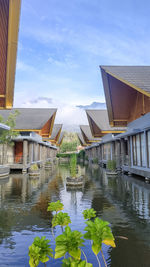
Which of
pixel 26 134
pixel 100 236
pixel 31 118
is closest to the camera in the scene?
pixel 100 236

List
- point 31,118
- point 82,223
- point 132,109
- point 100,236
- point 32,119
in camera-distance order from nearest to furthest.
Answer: point 100,236
point 82,223
point 132,109
point 32,119
point 31,118

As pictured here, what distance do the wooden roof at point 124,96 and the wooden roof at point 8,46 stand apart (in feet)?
18.0

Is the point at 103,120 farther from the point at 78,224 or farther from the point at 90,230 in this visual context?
the point at 90,230

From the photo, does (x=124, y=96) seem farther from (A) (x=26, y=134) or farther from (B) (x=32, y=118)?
(B) (x=32, y=118)

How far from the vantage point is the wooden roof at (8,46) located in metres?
7.41

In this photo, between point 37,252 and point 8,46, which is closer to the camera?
point 37,252

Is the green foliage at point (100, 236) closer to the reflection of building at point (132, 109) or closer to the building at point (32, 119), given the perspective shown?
the reflection of building at point (132, 109)

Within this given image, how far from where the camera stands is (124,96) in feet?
51.2

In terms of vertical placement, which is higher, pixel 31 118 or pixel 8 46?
pixel 8 46

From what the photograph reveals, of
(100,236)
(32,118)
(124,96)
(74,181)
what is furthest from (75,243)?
(32,118)

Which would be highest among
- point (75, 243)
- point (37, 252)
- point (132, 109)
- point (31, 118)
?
point (31, 118)

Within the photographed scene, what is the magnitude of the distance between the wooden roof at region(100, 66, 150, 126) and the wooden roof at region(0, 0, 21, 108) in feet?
18.0

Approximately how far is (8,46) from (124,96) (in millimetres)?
9892

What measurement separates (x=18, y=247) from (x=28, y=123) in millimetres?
19782
